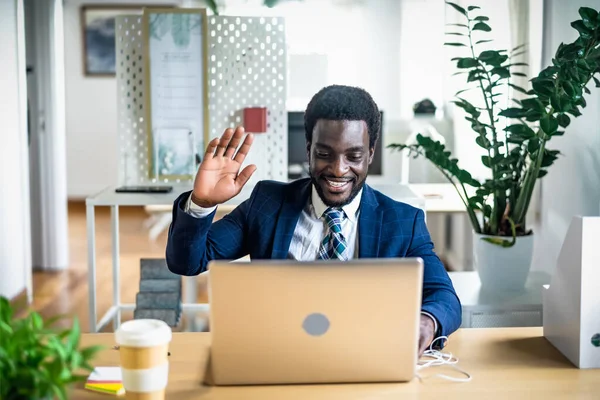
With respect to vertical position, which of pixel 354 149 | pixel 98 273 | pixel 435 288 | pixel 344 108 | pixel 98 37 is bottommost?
pixel 98 273

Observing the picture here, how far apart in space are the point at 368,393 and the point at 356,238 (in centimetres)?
61

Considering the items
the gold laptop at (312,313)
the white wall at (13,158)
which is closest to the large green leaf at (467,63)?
the gold laptop at (312,313)

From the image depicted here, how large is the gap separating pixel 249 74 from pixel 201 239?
176 cm

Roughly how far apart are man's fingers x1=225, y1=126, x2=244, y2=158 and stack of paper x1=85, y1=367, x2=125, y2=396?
1.82 feet

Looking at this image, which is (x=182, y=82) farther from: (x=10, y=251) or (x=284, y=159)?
(x=10, y=251)

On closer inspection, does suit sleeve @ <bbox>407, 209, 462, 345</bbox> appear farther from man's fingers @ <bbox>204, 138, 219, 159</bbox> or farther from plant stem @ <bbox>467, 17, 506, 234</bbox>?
plant stem @ <bbox>467, 17, 506, 234</bbox>

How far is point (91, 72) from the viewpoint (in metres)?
8.34

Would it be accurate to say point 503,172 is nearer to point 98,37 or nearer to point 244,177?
point 244,177

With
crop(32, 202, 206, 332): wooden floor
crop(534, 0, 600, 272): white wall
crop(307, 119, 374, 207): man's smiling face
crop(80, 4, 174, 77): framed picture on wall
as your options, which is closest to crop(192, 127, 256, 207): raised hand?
crop(307, 119, 374, 207): man's smiling face

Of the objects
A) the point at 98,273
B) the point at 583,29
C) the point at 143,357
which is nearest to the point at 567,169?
the point at 583,29

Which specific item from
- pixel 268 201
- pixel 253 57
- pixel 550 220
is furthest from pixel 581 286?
pixel 253 57

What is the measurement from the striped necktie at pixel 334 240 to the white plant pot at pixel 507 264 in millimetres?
1218

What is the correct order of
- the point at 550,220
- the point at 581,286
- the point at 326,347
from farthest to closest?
the point at 550,220 < the point at 581,286 < the point at 326,347

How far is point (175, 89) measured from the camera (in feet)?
11.9
